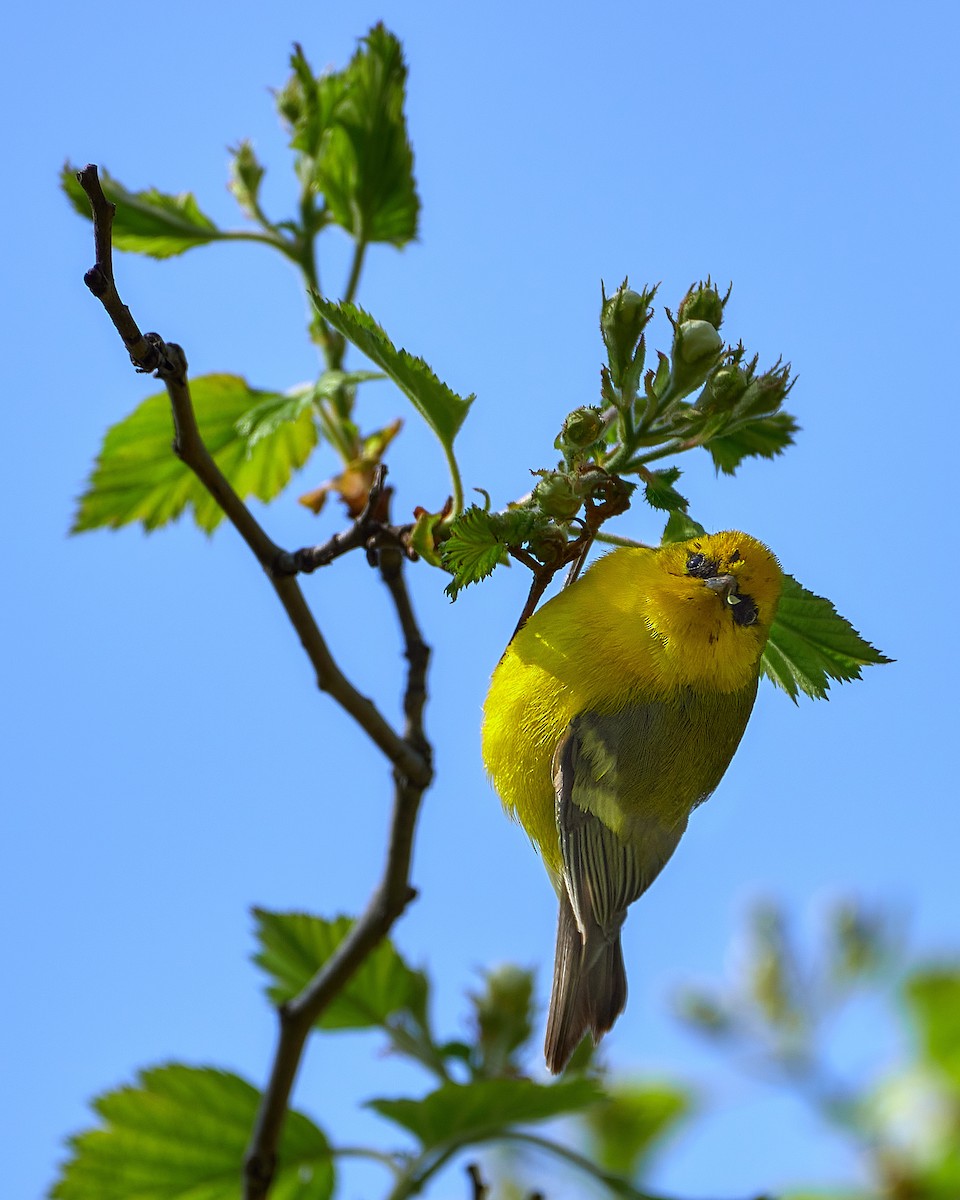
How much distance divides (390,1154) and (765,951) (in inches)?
76.4

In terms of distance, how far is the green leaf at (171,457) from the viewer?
364 cm

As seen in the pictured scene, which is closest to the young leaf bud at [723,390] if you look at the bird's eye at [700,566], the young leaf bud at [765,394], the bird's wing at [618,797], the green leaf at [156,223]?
the young leaf bud at [765,394]

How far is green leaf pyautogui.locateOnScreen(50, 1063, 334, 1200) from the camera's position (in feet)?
8.04

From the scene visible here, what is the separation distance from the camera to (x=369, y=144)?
138 inches

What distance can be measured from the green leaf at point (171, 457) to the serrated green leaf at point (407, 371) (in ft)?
3.33

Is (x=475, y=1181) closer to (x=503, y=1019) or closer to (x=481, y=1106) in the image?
(x=481, y=1106)

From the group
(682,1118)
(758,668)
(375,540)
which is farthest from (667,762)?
(682,1118)

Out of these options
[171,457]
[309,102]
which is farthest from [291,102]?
[171,457]

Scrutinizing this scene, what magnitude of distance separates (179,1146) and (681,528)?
1569mm

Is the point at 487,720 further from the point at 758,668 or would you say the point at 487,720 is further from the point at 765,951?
the point at 765,951

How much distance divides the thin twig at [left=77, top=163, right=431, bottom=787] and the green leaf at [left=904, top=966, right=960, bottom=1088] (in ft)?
6.90

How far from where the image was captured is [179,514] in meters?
3.78

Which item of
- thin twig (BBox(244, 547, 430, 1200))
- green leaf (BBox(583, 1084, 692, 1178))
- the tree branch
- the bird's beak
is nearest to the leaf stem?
the tree branch

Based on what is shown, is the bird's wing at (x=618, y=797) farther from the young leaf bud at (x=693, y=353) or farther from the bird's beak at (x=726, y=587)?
the young leaf bud at (x=693, y=353)
